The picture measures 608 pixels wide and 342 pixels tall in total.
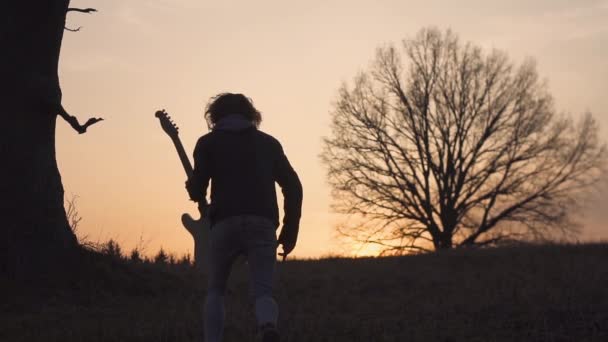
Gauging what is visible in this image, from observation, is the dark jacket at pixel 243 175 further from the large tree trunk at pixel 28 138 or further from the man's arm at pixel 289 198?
the large tree trunk at pixel 28 138

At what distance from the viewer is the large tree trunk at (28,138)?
12.6m

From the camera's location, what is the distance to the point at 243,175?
6629mm

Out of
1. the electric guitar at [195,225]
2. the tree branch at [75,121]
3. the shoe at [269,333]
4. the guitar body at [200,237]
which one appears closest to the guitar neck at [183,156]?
the electric guitar at [195,225]

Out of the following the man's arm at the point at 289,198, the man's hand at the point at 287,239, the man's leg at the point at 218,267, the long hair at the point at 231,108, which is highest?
the long hair at the point at 231,108

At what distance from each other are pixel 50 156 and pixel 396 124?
23.8 metres

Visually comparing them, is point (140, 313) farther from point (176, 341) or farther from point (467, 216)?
point (467, 216)

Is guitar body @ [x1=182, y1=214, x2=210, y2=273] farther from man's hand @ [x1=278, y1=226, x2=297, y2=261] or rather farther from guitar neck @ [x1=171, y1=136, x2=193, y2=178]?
man's hand @ [x1=278, y1=226, x2=297, y2=261]

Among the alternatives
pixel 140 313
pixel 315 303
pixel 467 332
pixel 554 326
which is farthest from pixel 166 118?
pixel 554 326

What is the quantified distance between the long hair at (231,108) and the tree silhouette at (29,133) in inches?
241

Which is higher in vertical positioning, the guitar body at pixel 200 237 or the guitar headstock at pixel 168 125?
the guitar headstock at pixel 168 125

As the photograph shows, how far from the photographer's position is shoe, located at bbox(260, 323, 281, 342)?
6.23 m

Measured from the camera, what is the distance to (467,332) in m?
8.91

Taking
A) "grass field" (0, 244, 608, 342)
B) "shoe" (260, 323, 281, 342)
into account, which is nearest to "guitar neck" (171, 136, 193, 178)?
"grass field" (0, 244, 608, 342)

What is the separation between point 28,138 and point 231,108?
6.76 meters
